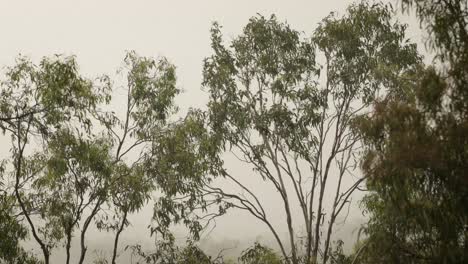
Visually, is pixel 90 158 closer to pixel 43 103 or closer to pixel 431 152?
pixel 43 103

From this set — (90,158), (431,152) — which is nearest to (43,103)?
(90,158)

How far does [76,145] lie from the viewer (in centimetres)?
909

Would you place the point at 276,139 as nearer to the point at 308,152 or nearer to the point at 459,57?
the point at 308,152

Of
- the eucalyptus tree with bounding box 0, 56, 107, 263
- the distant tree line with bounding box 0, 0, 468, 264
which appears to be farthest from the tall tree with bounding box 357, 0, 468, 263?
the eucalyptus tree with bounding box 0, 56, 107, 263

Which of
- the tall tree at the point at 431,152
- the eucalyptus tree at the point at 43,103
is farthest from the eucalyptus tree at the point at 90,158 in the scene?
the tall tree at the point at 431,152

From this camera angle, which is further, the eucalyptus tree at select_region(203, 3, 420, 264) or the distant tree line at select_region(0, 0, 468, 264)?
the eucalyptus tree at select_region(203, 3, 420, 264)

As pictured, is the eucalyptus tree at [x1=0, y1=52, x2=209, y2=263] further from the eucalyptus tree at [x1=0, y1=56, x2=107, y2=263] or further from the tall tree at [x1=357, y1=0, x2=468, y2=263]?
the tall tree at [x1=357, y1=0, x2=468, y2=263]

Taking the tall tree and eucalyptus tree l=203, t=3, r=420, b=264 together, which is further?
eucalyptus tree l=203, t=3, r=420, b=264

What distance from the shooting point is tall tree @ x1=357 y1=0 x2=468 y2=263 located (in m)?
4.89

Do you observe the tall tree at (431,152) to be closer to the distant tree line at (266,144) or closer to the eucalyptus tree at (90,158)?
the distant tree line at (266,144)

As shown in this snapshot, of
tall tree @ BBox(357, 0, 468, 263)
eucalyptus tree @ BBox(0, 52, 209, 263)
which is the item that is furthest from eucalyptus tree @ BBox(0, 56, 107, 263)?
tall tree @ BBox(357, 0, 468, 263)

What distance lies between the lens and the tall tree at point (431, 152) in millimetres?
4891

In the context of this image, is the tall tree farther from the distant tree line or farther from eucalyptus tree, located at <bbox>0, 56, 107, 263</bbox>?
eucalyptus tree, located at <bbox>0, 56, 107, 263</bbox>

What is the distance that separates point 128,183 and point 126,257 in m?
53.4
